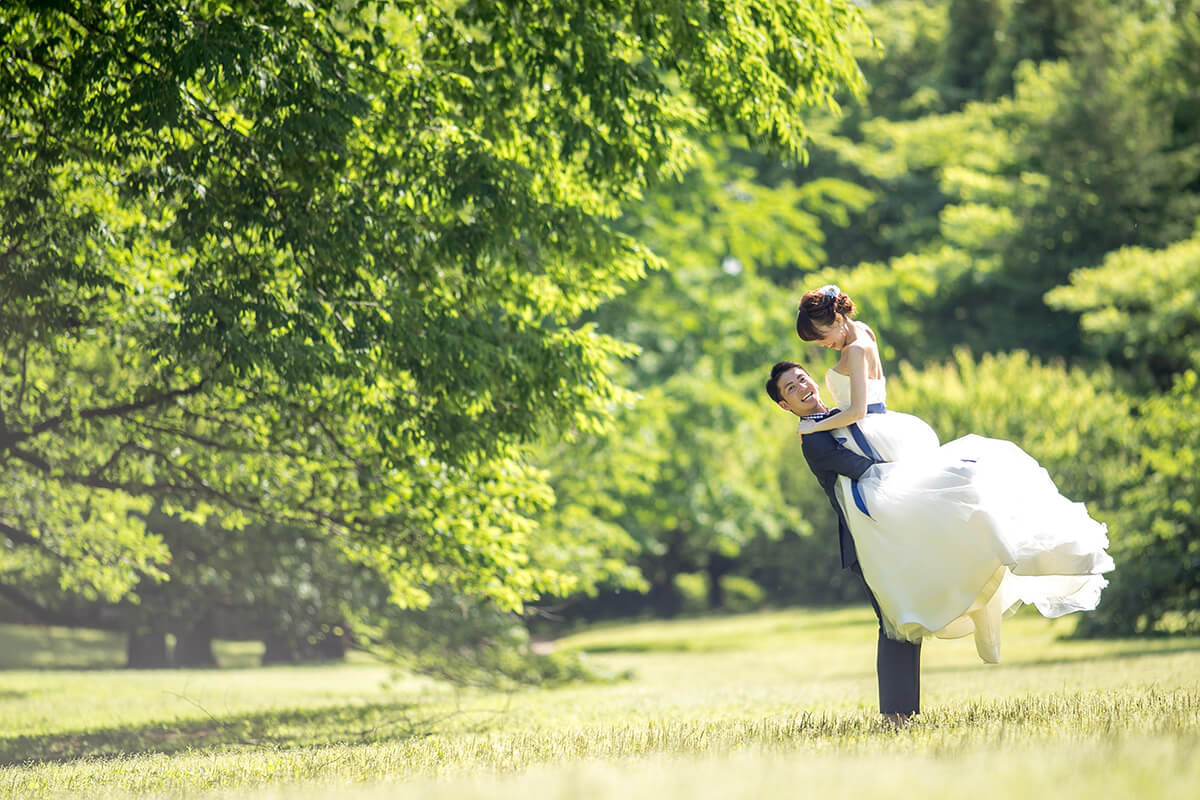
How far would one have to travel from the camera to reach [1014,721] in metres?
5.89

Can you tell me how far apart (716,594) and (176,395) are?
95.1 ft

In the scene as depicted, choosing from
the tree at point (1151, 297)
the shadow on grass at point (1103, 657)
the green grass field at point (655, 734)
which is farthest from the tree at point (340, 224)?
the tree at point (1151, 297)

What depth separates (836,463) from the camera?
6.37 meters

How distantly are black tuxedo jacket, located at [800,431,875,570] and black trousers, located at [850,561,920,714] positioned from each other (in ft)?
0.73

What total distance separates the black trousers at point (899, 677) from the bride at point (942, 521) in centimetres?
10

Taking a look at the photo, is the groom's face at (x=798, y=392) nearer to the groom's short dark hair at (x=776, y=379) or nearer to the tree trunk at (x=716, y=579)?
the groom's short dark hair at (x=776, y=379)

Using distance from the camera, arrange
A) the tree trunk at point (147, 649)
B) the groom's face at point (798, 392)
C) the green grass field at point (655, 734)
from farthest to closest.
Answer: the tree trunk at point (147, 649)
the groom's face at point (798, 392)
the green grass field at point (655, 734)

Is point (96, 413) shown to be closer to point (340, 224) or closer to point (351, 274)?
point (351, 274)

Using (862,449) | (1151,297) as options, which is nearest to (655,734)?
(862,449)

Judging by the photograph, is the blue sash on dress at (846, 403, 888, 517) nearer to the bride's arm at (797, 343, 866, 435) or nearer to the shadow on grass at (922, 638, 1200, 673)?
the bride's arm at (797, 343, 866, 435)

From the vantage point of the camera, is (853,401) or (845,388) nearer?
(853,401)

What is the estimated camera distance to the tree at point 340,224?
7820mm

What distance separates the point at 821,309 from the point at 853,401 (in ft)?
1.90

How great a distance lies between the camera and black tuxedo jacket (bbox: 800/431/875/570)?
20.8ft
